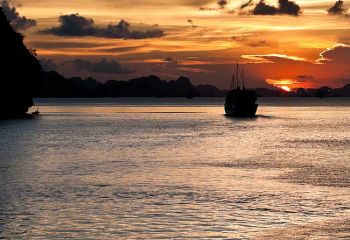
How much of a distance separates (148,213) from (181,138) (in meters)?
76.6

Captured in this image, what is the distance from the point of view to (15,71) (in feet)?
535

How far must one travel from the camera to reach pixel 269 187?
46469 mm

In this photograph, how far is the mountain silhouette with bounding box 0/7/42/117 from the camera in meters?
162

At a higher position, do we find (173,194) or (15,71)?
(15,71)

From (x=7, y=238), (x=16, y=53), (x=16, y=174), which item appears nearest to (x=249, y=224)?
(x=7, y=238)

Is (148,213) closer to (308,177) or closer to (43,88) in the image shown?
(308,177)

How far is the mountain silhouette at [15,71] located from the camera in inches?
6358

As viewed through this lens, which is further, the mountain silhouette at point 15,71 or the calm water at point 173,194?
the mountain silhouette at point 15,71

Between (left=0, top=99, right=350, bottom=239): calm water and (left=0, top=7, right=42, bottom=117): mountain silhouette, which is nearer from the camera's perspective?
(left=0, top=99, right=350, bottom=239): calm water

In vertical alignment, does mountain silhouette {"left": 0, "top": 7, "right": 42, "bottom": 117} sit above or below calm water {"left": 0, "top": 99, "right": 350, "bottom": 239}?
above

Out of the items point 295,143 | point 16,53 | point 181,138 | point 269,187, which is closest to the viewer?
point 269,187

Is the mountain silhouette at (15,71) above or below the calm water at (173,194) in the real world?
above

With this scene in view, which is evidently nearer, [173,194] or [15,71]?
[173,194]

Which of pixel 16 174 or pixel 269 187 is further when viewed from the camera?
pixel 16 174
